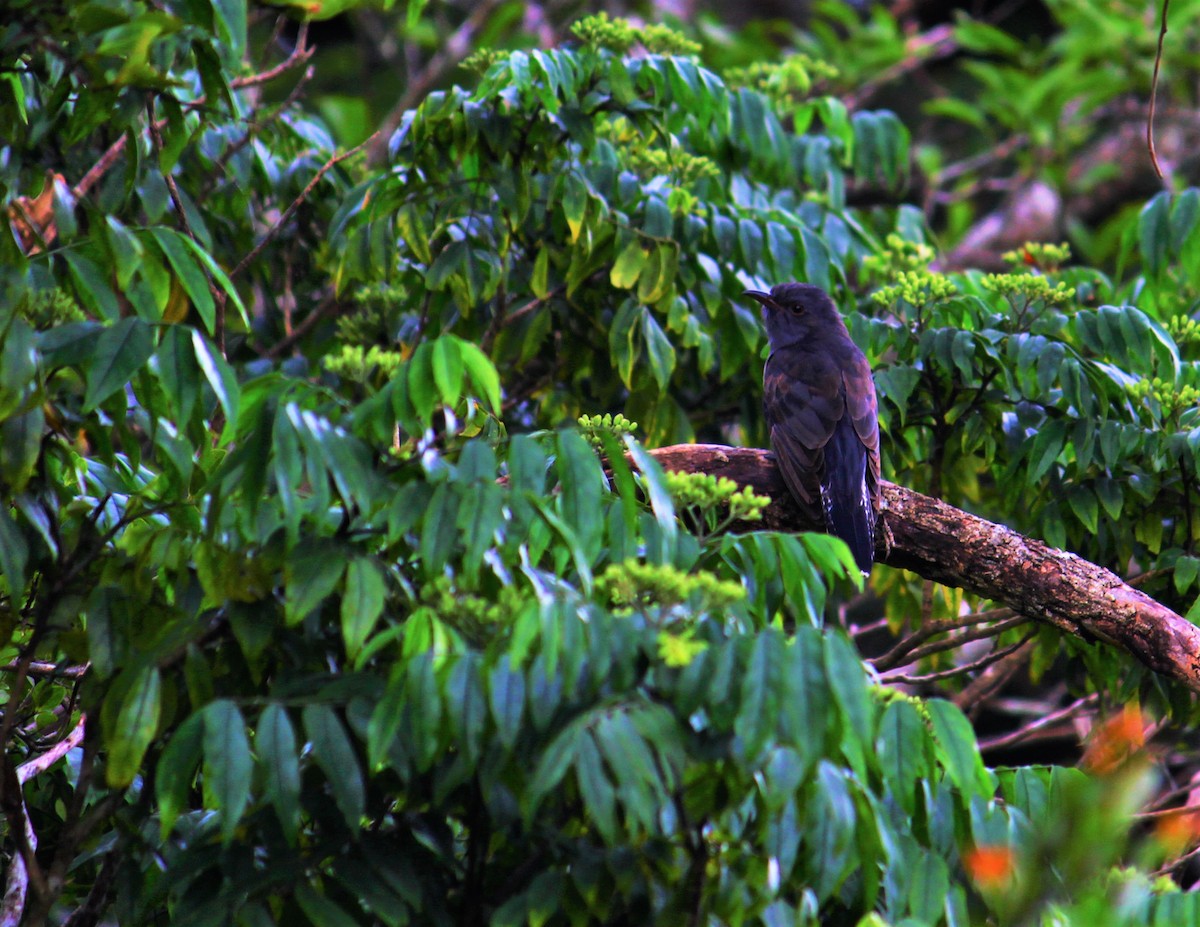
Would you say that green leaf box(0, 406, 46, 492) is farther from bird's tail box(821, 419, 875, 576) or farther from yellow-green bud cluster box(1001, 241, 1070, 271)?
yellow-green bud cluster box(1001, 241, 1070, 271)

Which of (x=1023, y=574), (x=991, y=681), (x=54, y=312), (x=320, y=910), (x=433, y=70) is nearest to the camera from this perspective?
(x=320, y=910)

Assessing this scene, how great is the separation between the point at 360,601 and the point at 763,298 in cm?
361

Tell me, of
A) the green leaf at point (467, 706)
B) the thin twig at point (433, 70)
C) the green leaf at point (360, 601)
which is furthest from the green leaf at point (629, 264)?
the thin twig at point (433, 70)

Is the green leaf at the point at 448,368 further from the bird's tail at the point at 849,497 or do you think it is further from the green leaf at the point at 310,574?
the bird's tail at the point at 849,497

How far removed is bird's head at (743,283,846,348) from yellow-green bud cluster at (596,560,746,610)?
351cm

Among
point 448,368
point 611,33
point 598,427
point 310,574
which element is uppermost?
point 611,33

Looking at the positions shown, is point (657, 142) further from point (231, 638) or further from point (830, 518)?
point (231, 638)

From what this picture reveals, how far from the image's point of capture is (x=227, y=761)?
7.13ft

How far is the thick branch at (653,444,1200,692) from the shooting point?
399 cm

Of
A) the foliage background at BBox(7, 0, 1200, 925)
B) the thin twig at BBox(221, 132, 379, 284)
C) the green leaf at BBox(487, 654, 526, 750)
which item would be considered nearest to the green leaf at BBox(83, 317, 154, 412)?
the foliage background at BBox(7, 0, 1200, 925)

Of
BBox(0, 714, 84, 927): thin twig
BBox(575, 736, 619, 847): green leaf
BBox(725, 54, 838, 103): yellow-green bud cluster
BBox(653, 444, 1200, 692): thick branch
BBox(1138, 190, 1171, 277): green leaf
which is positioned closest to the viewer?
BBox(575, 736, 619, 847): green leaf

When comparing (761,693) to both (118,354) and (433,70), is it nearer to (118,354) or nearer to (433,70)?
(118,354)

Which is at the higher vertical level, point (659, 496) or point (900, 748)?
point (659, 496)

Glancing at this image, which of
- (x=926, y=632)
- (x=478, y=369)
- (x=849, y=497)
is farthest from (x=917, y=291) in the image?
(x=478, y=369)
